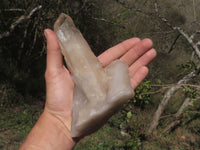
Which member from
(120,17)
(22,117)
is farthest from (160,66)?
(22,117)

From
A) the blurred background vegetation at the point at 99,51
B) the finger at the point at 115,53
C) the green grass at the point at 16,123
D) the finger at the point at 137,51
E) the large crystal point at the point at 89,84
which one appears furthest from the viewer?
the blurred background vegetation at the point at 99,51

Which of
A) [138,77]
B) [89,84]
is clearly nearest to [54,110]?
[89,84]

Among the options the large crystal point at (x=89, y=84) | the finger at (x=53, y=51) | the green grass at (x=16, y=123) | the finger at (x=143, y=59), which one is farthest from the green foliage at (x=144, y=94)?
the green grass at (x=16, y=123)

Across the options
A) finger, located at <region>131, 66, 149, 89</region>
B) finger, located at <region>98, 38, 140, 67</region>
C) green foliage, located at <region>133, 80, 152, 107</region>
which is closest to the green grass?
green foliage, located at <region>133, 80, 152, 107</region>

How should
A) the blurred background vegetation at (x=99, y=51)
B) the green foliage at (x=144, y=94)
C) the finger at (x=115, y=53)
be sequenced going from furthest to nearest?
the blurred background vegetation at (x=99, y=51) < the green foliage at (x=144, y=94) < the finger at (x=115, y=53)

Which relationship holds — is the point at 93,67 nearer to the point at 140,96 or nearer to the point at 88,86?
the point at 88,86

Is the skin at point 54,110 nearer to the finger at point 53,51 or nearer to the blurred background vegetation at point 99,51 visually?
the finger at point 53,51
